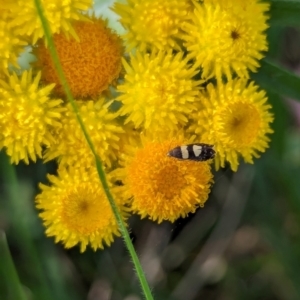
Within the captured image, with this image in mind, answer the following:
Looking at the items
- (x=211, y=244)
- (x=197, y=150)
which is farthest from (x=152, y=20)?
(x=211, y=244)

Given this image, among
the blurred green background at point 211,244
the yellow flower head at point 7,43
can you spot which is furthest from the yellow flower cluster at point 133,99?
the blurred green background at point 211,244

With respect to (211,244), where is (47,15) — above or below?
above

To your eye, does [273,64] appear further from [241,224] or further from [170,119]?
[241,224]

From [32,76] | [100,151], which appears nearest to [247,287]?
[100,151]

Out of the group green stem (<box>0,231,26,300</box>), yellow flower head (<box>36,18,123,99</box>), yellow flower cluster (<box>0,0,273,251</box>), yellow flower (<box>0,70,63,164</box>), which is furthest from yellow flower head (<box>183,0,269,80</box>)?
green stem (<box>0,231,26,300</box>)

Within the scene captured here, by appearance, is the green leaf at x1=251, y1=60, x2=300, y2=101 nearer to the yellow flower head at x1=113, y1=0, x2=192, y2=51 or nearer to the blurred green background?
the blurred green background

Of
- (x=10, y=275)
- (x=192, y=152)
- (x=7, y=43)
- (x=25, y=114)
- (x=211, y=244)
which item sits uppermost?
(x=7, y=43)

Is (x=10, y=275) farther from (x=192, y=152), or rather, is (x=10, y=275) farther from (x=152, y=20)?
(x=152, y=20)

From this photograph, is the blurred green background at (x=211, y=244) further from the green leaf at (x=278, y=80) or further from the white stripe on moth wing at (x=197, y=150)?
the white stripe on moth wing at (x=197, y=150)
